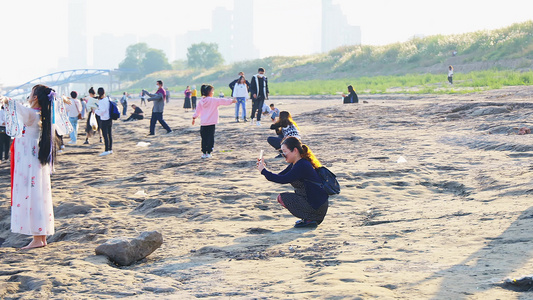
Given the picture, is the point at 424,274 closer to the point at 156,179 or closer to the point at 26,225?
the point at 26,225

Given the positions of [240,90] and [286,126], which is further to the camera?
[240,90]

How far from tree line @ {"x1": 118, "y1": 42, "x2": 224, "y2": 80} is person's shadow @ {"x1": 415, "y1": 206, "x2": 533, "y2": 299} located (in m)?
108

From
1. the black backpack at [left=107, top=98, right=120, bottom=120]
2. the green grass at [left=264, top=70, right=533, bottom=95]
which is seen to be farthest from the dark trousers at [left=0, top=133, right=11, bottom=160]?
the green grass at [left=264, top=70, right=533, bottom=95]

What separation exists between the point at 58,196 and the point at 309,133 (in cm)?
827

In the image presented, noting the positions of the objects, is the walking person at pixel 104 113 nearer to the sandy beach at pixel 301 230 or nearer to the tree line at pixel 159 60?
the sandy beach at pixel 301 230

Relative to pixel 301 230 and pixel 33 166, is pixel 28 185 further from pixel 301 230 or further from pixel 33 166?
pixel 301 230

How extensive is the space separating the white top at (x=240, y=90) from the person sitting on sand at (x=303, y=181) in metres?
13.0

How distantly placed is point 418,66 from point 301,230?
162 feet

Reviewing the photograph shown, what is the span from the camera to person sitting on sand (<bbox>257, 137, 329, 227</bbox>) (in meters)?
6.97

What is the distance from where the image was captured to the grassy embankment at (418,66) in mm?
34688

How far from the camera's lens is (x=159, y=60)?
396 feet

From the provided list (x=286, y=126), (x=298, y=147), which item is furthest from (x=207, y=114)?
(x=298, y=147)

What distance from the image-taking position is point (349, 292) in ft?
14.2

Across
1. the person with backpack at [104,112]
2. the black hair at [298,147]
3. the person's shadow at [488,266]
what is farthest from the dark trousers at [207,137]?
the person's shadow at [488,266]
